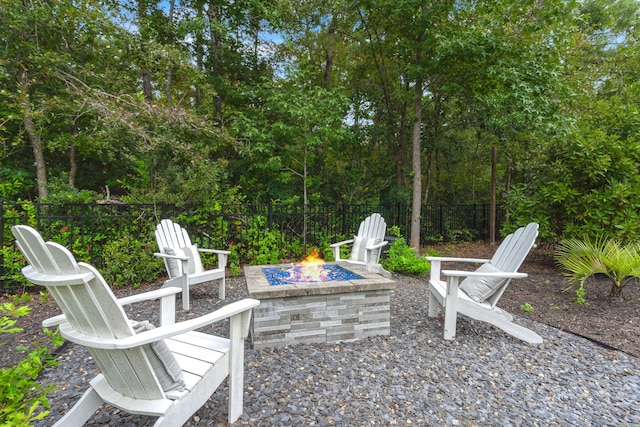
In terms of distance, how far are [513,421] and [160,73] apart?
22.1 feet

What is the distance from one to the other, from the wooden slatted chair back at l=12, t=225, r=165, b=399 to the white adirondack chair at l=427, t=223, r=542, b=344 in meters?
2.02

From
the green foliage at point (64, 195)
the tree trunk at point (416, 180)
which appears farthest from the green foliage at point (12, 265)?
the tree trunk at point (416, 180)

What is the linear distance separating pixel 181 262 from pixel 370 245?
2.23m

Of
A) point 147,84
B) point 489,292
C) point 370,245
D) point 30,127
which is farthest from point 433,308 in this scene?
point 147,84

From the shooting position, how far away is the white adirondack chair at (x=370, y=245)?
404 centimetres

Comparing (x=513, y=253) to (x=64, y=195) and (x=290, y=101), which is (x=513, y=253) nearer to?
(x=290, y=101)

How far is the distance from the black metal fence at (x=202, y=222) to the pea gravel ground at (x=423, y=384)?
6.90ft

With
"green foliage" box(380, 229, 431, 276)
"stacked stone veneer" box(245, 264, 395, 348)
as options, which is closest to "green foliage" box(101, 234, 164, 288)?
"stacked stone veneer" box(245, 264, 395, 348)

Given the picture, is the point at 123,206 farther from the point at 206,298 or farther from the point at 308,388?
the point at 308,388

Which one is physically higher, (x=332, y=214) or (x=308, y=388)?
(x=332, y=214)

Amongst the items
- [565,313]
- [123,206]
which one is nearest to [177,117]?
[123,206]

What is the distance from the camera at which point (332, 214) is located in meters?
5.87

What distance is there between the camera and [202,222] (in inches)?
189

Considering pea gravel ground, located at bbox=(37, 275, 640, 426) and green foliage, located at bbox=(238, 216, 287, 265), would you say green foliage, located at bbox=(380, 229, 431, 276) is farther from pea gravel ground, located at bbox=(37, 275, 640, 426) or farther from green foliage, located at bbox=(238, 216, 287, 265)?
pea gravel ground, located at bbox=(37, 275, 640, 426)
